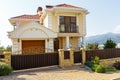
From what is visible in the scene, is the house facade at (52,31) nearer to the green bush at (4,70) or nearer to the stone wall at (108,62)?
the stone wall at (108,62)

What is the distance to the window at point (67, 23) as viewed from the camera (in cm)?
2500

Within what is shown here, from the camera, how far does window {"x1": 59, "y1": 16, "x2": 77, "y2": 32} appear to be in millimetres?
25000

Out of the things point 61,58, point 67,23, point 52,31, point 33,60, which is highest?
point 67,23

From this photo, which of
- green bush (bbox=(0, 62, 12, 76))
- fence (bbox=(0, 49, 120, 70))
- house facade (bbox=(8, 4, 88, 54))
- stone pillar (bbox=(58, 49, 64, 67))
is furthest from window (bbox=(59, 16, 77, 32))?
green bush (bbox=(0, 62, 12, 76))

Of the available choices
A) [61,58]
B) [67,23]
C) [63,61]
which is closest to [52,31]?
[67,23]

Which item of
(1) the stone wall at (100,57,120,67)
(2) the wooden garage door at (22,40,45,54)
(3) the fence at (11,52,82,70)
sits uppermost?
(2) the wooden garage door at (22,40,45,54)

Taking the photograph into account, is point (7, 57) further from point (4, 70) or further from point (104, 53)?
point (104, 53)

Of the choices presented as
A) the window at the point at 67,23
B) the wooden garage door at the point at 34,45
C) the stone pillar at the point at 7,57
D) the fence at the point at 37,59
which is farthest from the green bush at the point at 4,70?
the window at the point at 67,23

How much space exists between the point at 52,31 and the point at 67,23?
3.95 meters

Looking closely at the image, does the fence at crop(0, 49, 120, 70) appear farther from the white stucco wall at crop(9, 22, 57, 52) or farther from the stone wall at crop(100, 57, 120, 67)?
the white stucco wall at crop(9, 22, 57, 52)

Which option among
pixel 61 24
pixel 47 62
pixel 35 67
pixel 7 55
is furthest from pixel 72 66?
pixel 61 24

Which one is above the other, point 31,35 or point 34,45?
point 31,35

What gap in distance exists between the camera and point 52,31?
22047mm

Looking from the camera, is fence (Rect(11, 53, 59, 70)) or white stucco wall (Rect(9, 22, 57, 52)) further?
white stucco wall (Rect(9, 22, 57, 52))
